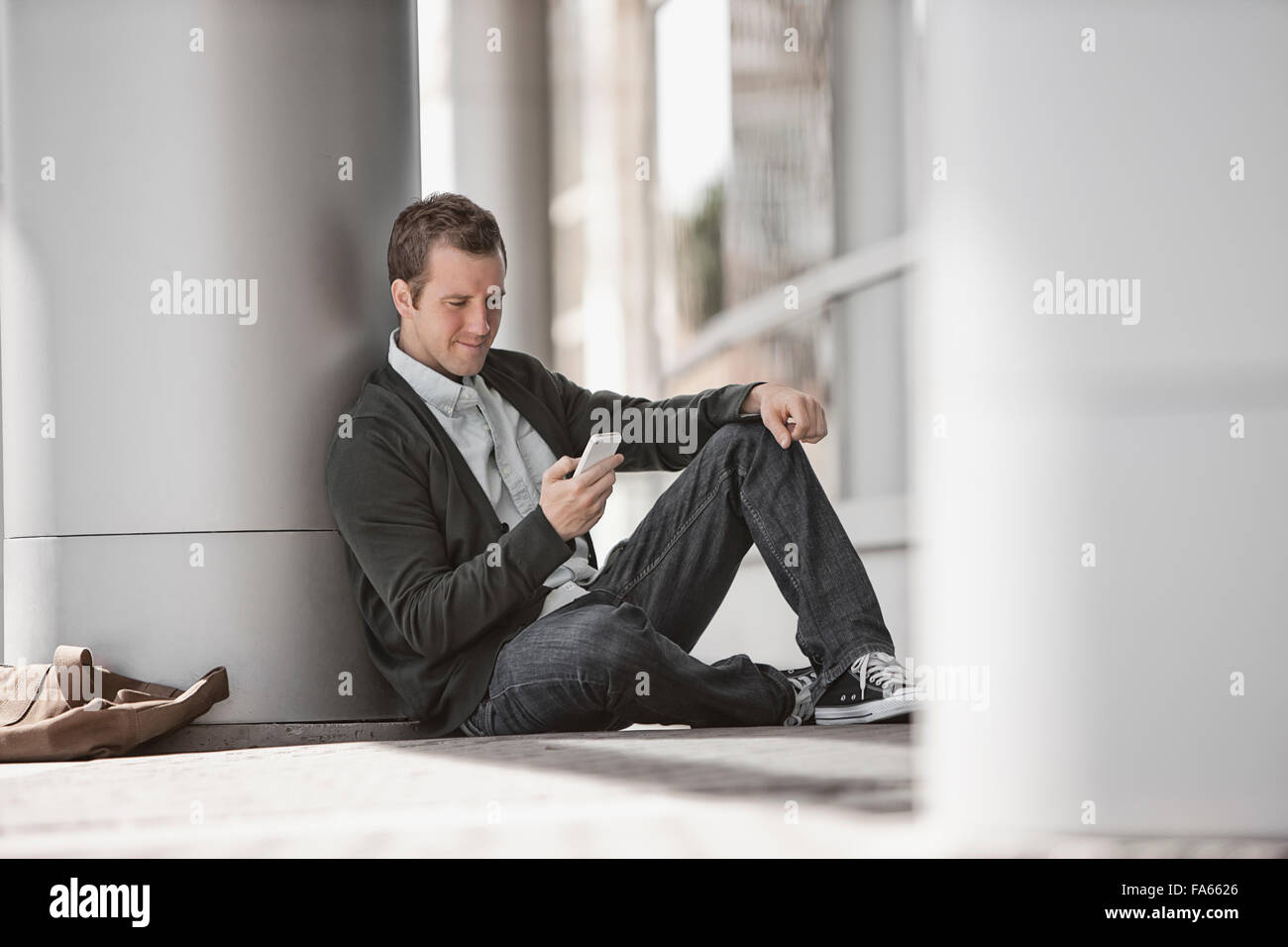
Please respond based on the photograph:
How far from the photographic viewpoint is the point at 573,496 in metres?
2.21

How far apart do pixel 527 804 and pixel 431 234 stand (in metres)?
1.33

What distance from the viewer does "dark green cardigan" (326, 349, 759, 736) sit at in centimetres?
222

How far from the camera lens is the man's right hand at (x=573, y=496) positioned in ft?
7.23

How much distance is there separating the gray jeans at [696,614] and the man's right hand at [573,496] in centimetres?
17

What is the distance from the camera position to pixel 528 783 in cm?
171

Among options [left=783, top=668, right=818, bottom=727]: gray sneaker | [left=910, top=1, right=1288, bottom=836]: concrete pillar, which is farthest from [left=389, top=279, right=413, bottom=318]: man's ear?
[left=910, top=1, right=1288, bottom=836]: concrete pillar

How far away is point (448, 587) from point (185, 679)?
0.61m

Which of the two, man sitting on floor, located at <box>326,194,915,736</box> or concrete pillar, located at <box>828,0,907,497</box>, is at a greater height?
concrete pillar, located at <box>828,0,907,497</box>

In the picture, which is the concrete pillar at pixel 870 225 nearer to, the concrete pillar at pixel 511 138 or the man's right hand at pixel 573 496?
the man's right hand at pixel 573 496

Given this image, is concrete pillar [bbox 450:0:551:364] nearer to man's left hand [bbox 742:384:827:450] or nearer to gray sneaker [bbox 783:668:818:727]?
man's left hand [bbox 742:384:827:450]

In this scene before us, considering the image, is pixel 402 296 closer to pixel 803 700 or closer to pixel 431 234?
pixel 431 234

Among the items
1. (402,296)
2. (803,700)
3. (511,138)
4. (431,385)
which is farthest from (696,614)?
(511,138)

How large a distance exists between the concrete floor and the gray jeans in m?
0.13
